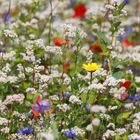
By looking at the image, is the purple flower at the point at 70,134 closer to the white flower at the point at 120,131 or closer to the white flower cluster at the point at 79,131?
the white flower cluster at the point at 79,131

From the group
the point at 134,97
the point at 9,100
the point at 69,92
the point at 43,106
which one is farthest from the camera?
the point at 134,97

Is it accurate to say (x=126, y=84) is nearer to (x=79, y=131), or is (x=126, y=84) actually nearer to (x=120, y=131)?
(x=120, y=131)

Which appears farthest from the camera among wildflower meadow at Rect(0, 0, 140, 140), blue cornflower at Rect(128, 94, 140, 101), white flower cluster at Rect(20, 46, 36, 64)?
blue cornflower at Rect(128, 94, 140, 101)

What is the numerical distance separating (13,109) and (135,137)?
636mm

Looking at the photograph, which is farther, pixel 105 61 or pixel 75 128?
pixel 105 61

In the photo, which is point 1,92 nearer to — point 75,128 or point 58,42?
point 75,128

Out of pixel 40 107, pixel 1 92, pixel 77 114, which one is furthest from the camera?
pixel 1 92

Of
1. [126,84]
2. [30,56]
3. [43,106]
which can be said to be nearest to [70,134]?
[43,106]

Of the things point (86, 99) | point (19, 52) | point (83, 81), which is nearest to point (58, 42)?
point (19, 52)

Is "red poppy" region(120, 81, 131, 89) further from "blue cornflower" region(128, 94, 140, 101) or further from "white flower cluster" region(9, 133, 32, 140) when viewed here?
"white flower cluster" region(9, 133, 32, 140)

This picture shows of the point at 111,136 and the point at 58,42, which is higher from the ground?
the point at 58,42

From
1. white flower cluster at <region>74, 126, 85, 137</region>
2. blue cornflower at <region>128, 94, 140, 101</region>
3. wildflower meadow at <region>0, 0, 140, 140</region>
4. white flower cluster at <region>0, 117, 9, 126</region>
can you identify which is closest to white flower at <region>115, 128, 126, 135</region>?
wildflower meadow at <region>0, 0, 140, 140</region>

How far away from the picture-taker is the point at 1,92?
10.7 feet

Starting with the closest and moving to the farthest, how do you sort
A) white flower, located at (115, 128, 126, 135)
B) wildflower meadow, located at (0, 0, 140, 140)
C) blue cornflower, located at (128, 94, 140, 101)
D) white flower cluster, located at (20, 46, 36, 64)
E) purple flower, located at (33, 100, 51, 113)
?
purple flower, located at (33, 100, 51, 113) → wildflower meadow, located at (0, 0, 140, 140) → white flower, located at (115, 128, 126, 135) → white flower cluster, located at (20, 46, 36, 64) → blue cornflower, located at (128, 94, 140, 101)
